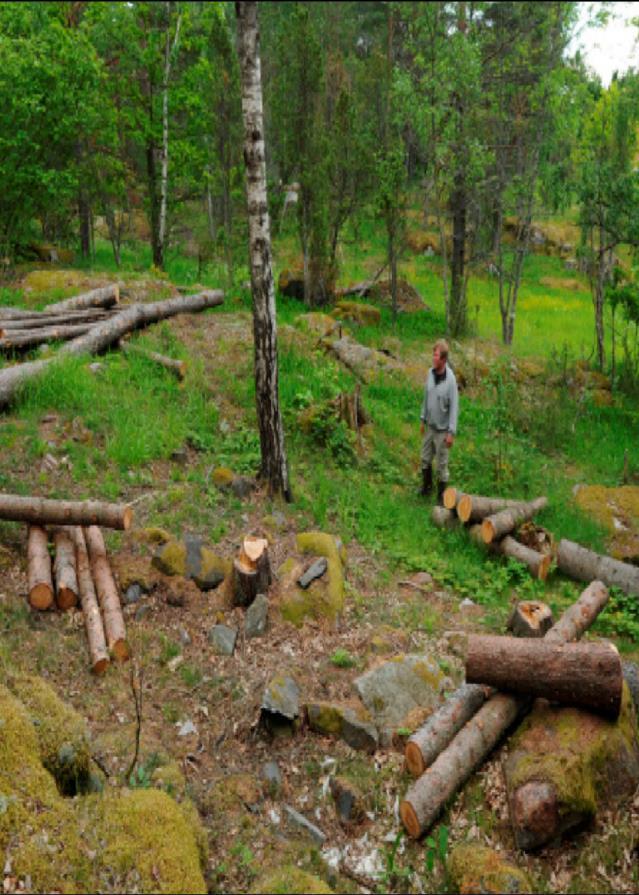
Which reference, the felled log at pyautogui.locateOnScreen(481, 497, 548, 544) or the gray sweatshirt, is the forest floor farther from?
the gray sweatshirt

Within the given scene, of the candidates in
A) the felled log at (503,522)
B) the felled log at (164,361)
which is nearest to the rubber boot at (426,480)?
the felled log at (503,522)

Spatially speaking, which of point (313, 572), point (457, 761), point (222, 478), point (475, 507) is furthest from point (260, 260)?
point (457, 761)

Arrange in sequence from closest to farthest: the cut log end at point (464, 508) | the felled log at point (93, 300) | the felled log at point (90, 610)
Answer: the felled log at point (90, 610), the cut log end at point (464, 508), the felled log at point (93, 300)

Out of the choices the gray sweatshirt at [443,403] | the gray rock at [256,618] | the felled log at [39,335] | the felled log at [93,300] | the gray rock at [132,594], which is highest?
the felled log at [93,300]

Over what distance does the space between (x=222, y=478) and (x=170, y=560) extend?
6.74 ft

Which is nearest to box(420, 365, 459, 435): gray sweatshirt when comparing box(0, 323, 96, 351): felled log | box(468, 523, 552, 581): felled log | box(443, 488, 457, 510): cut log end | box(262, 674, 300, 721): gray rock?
box(443, 488, 457, 510): cut log end

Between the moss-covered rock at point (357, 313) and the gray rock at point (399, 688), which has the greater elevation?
the moss-covered rock at point (357, 313)

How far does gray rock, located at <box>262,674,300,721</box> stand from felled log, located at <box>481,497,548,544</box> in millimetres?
4038

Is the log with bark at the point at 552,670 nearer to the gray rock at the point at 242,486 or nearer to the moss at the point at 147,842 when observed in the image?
the moss at the point at 147,842

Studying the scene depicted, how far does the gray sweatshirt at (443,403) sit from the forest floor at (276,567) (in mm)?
1198

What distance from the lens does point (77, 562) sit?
6863mm

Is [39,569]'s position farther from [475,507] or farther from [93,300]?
[93,300]

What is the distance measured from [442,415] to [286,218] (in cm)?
1713

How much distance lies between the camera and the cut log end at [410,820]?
461 centimetres
